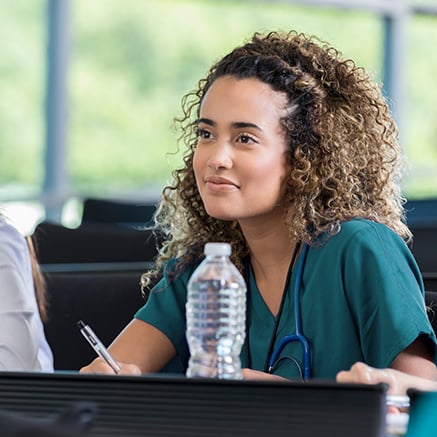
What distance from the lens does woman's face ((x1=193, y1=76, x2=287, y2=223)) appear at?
71.5 inches

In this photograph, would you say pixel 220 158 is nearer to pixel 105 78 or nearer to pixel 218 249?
pixel 218 249

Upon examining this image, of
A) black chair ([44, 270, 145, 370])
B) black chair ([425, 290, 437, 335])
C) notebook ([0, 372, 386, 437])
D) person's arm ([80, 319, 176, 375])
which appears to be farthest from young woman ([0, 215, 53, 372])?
notebook ([0, 372, 386, 437])

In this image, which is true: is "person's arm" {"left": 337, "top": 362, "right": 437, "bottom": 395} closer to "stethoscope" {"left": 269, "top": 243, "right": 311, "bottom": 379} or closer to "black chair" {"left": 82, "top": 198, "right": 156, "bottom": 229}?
"stethoscope" {"left": 269, "top": 243, "right": 311, "bottom": 379}

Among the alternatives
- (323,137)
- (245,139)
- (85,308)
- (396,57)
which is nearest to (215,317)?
(245,139)

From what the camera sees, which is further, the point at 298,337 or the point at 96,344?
the point at 298,337

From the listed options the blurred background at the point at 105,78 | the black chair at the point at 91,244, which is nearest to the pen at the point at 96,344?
the black chair at the point at 91,244

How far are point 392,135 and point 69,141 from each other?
184 inches

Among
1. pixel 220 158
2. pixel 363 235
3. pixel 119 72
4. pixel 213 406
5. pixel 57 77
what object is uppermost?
pixel 119 72

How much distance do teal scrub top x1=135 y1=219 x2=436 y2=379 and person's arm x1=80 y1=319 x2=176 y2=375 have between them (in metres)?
0.17

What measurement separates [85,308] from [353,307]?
0.73 meters

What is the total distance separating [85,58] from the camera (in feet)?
21.6

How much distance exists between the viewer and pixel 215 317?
1.44 m

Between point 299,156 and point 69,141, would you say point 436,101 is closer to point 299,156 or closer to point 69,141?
point 69,141

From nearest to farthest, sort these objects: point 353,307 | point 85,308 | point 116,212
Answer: point 353,307, point 85,308, point 116,212
